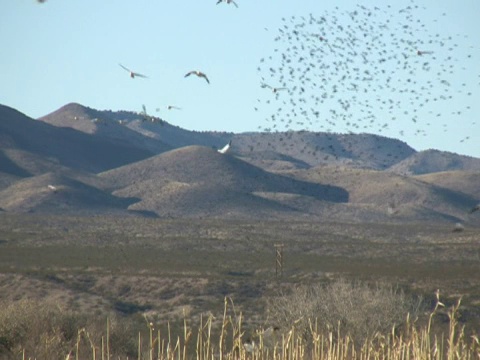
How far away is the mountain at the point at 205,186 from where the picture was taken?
483 feet

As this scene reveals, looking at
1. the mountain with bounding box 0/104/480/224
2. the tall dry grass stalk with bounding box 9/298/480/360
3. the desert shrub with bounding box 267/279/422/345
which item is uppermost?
the mountain with bounding box 0/104/480/224

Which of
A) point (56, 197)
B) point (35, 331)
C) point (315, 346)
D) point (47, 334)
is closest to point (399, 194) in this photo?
point (56, 197)

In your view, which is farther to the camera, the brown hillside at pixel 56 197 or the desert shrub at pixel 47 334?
the brown hillside at pixel 56 197

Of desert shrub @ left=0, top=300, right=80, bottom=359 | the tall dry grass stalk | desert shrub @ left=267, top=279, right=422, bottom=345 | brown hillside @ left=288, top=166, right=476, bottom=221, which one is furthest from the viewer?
brown hillside @ left=288, top=166, right=476, bottom=221

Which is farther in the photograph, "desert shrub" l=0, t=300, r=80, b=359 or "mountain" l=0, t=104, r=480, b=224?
"mountain" l=0, t=104, r=480, b=224

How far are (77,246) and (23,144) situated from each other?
109802 mm

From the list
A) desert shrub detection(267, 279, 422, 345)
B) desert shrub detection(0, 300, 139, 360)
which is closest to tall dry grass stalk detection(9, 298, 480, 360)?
desert shrub detection(0, 300, 139, 360)

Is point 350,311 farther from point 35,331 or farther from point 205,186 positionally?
point 205,186

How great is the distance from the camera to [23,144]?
645ft

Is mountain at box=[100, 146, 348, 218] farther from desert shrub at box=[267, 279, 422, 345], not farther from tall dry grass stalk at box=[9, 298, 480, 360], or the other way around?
tall dry grass stalk at box=[9, 298, 480, 360]

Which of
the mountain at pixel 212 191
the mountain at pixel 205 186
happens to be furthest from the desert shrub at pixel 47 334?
the mountain at pixel 205 186

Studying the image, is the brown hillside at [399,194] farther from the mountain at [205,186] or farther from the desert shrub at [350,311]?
the desert shrub at [350,311]

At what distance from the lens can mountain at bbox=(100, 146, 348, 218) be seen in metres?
147

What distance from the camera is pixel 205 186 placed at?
155500 millimetres
